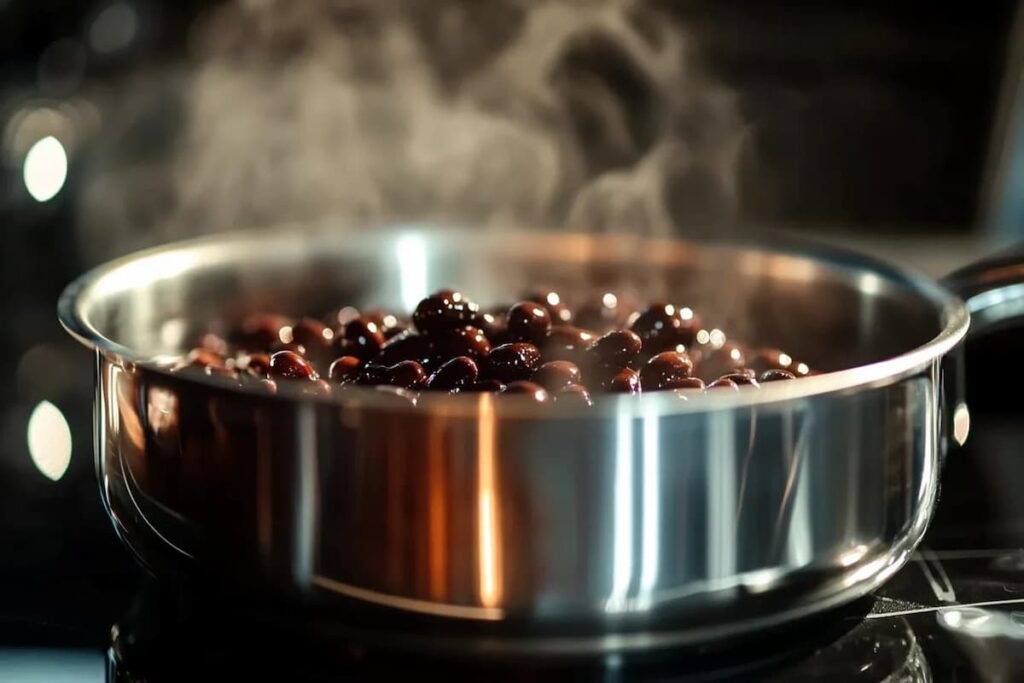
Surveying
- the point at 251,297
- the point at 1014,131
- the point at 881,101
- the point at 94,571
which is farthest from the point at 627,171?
the point at 94,571

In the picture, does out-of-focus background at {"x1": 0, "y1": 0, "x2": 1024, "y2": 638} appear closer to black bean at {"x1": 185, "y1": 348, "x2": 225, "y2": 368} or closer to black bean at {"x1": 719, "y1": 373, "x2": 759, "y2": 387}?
black bean at {"x1": 185, "y1": 348, "x2": 225, "y2": 368}

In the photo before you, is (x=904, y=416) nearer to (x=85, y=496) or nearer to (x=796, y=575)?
(x=796, y=575)

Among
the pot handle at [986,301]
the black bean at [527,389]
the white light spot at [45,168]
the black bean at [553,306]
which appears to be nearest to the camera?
the black bean at [527,389]

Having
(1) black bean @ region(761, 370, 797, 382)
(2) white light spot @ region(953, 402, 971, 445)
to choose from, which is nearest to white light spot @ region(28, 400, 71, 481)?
(1) black bean @ region(761, 370, 797, 382)

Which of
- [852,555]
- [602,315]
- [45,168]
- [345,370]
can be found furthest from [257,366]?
[45,168]

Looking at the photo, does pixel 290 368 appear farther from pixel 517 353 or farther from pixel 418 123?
pixel 418 123

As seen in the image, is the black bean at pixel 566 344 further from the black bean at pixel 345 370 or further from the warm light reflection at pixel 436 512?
the warm light reflection at pixel 436 512

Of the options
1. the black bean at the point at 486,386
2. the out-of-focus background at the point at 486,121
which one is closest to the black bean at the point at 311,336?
the black bean at the point at 486,386
